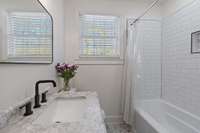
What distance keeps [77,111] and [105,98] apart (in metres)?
1.59

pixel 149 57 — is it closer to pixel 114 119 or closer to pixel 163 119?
pixel 163 119

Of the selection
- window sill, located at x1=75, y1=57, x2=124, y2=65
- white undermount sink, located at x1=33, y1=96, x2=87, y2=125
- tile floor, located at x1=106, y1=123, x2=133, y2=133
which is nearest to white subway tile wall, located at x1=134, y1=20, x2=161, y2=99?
window sill, located at x1=75, y1=57, x2=124, y2=65

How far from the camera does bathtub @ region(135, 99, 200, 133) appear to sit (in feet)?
6.47

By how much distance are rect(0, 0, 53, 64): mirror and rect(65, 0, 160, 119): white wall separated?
123cm

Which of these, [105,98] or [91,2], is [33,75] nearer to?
[105,98]

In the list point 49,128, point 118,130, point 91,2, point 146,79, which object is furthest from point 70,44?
point 49,128

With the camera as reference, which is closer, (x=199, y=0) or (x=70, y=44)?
(x=199, y=0)

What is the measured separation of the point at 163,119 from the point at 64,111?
194 cm

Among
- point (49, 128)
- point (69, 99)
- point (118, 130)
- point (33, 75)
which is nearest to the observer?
point (49, 128)

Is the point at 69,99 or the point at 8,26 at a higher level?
the point at 8,26

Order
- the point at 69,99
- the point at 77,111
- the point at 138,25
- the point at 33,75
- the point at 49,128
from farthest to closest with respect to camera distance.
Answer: the point at 138,25 < the point at 69,99 < the point at 77,111 < the point at 33,75 < the point at 49,128

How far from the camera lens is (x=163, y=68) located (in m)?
3.01

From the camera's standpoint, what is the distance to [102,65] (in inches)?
120

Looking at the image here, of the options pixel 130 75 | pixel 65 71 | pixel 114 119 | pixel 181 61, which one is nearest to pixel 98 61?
pixel 130 75
